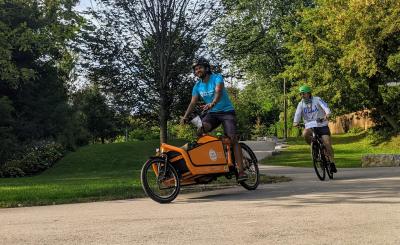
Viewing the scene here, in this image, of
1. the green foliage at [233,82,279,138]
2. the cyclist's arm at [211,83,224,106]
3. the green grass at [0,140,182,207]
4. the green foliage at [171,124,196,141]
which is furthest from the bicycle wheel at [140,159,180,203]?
the green foliage at [233,82,279,138]

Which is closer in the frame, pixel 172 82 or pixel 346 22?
pixel 172 82

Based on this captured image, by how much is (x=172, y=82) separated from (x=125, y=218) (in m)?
5.96

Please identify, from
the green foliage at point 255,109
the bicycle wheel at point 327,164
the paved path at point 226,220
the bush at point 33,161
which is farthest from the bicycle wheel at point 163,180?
the green foliage at point 255,109

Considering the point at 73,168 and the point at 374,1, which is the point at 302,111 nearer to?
the point at 73,168

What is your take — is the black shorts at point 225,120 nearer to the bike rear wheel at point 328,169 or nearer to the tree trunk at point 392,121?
the bike rear wheel at point 328,169

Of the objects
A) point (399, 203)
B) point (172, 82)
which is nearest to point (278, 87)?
point (172, 82)

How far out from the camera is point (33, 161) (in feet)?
69.4

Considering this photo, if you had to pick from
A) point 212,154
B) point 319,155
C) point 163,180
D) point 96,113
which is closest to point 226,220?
point 163,180

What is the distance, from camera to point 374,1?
83.4 ft

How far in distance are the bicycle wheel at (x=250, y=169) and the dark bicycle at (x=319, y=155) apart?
1994 mm

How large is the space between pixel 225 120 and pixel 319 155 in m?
3.21

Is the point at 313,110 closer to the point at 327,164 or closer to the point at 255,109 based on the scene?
the point at 327,164

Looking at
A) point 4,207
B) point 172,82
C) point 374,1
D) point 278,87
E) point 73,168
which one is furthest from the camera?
point 278,87

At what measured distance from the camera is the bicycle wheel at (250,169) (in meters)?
8.91
